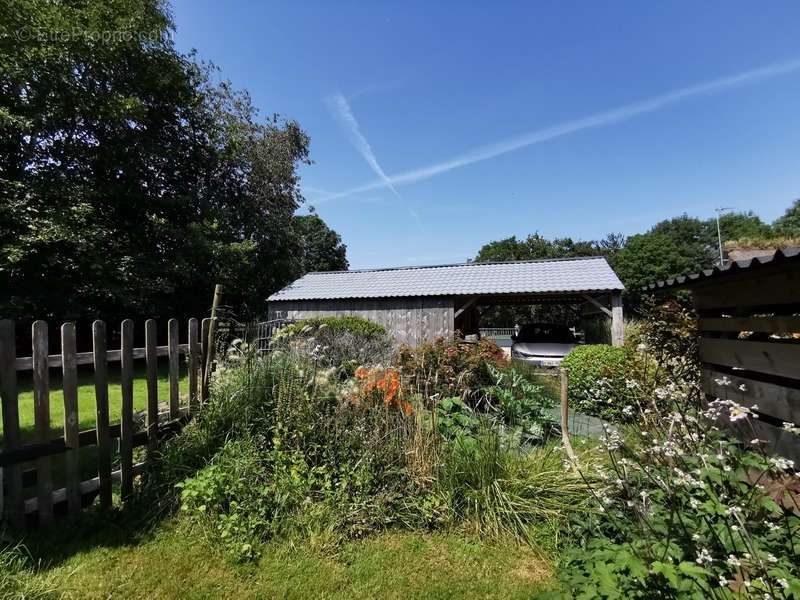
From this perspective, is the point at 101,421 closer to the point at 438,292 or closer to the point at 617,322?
the point at 438,292

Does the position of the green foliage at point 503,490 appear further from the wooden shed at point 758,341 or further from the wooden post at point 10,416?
the wooden post at point 10,416

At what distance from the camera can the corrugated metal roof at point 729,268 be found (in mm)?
2336

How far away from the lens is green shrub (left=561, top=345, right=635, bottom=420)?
6293 mm

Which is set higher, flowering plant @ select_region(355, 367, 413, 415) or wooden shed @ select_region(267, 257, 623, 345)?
wooden shed @ select_region(267, 257, 623, 345)

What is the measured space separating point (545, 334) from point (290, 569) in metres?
11.1

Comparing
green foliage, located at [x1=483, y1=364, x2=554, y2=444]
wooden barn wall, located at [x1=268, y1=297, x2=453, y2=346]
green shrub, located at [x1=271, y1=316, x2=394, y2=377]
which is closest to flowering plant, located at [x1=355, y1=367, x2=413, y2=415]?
green foliage, located at [x1=483, y1=364, x2=554, y2=444]

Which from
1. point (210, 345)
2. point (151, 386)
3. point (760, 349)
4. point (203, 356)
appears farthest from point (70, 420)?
point (760, 349)

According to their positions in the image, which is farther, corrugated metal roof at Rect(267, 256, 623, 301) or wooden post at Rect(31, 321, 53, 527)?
corrugated metal roof at Rect(267, 256, 623, 301)

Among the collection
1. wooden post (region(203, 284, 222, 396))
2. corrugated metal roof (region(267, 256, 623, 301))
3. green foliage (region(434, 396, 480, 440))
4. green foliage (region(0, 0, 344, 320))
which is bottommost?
green foliage (region(434, 396, 480, 440))

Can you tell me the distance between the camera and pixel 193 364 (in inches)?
164

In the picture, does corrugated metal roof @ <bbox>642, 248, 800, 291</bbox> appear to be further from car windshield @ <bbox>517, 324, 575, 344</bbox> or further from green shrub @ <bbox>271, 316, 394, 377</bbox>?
car windshield @ <bbox>517, 324, 575, 344</bbox>

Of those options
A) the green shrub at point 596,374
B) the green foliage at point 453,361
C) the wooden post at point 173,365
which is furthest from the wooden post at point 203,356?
the green shrub at point 596,374

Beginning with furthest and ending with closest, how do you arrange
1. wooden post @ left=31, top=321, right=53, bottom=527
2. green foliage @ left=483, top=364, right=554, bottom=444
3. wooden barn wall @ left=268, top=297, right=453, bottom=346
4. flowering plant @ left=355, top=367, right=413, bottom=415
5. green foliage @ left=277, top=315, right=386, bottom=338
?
wooden barn wall @ left=268, top=297, right=453, bottom=346, green foliage @ left=277, top=315, right=386, bottom=338, green foliage @ left=483, top=364, right=554, bottom=444, flowering plant @ left=355, top=367, right=413, bottom=415, wooden post @ left=31, top=321, right=53, bottom=527

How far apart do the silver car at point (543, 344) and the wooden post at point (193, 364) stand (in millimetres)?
7992
